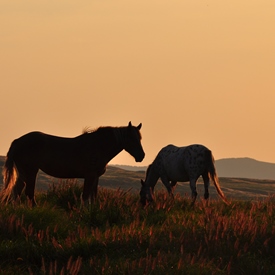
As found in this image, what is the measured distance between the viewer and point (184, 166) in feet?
65.6

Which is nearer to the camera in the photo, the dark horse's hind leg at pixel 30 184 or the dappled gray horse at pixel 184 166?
the dark horse's hind leg at pixel 30 184

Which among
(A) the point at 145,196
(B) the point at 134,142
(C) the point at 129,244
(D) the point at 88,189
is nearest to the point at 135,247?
(C) the point at 129,244

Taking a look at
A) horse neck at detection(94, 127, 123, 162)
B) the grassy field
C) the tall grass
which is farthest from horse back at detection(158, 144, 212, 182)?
the tall grass

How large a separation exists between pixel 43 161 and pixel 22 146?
588 millimetres

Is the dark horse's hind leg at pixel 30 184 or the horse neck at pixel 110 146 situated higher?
the horse neck at pixel 110 146

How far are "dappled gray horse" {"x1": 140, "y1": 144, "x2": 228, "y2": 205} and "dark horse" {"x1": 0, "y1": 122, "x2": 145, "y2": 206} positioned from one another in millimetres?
1657

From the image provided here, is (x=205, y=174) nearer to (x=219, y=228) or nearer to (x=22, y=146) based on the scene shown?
(x=22, y=146)

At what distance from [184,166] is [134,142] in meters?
2.95

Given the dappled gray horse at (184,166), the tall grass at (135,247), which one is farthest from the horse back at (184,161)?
the tall grass at (135,247)

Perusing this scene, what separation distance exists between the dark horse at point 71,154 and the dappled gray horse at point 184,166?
1.66 meters

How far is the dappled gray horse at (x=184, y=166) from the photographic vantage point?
1958 cm

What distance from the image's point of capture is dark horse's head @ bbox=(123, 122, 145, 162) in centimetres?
1742

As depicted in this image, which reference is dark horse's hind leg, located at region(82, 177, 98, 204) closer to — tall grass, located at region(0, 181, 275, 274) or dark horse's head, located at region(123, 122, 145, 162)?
dark horse's head, located at region(123, 122, 145, 162)

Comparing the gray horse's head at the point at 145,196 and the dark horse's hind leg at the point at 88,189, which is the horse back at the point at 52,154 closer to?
the dark horse's hind leg at the point at 88,189
